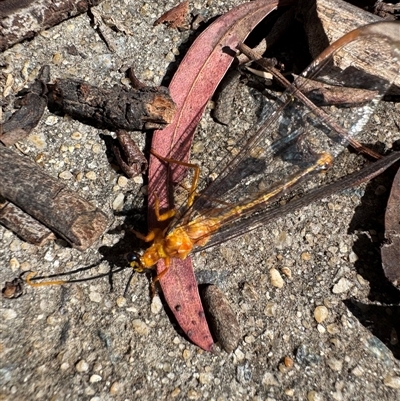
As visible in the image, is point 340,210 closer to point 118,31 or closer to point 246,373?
point 246,373

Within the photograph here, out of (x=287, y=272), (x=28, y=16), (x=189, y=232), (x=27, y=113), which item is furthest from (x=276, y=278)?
(x=28, y=16)

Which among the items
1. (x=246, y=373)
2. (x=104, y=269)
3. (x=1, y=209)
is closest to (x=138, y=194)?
(x=104, y=269)

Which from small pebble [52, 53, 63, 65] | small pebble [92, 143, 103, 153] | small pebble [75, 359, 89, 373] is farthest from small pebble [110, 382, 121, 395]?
small pebble [52, 53, 63, 65]

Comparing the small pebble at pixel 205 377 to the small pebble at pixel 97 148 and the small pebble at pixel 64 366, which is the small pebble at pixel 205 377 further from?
the small pebble at pixel 97 148

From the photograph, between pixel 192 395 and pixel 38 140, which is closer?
pixel 192 395

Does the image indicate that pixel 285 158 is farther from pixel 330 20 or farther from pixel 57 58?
pixel 57 58
